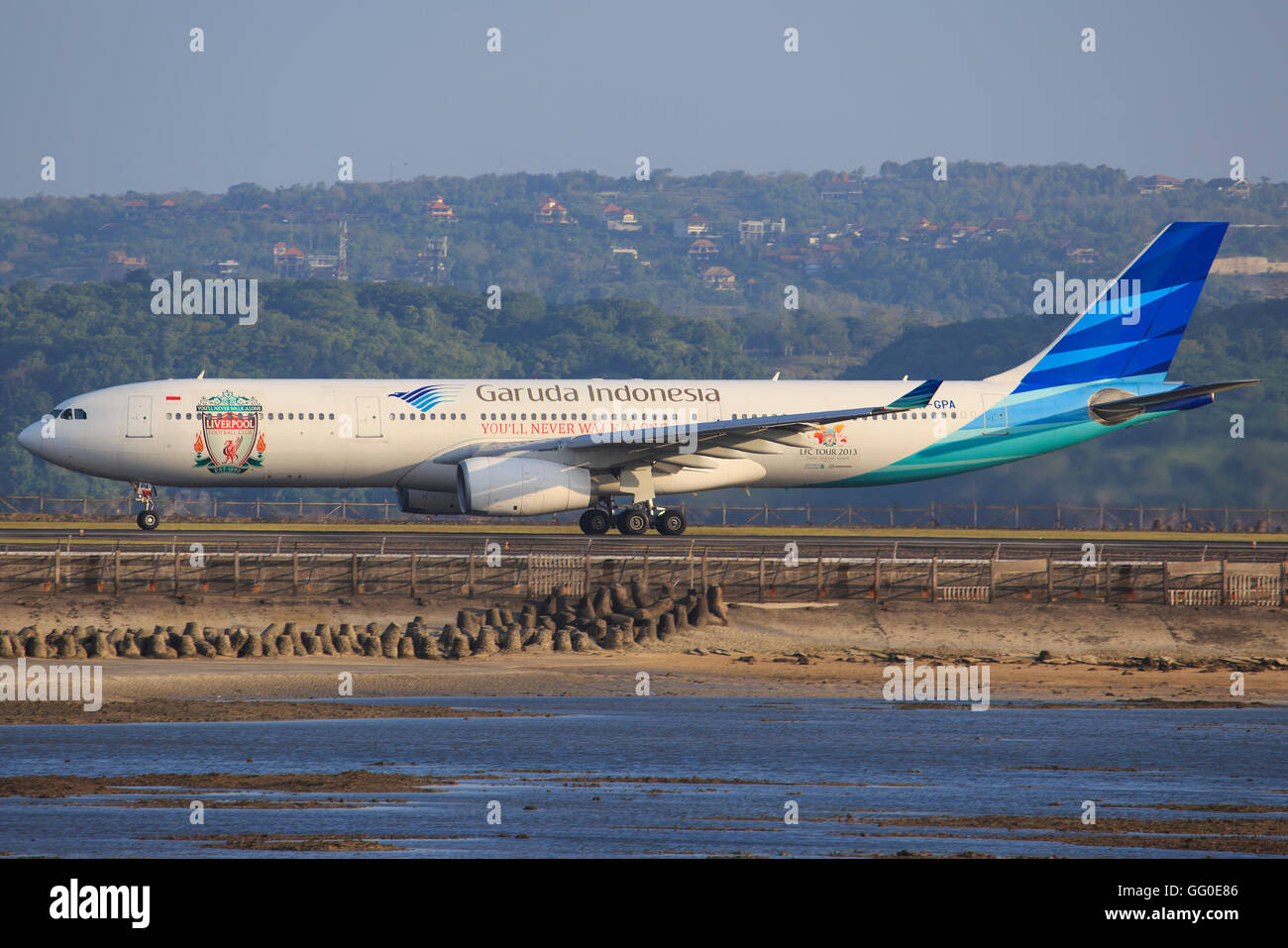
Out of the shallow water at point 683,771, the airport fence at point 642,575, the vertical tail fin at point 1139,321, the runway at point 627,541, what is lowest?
the shallow water at point 683,771

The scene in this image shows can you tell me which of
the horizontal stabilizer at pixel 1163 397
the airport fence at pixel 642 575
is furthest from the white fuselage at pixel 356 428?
the horizontal stabilizer at pixel 1163 397

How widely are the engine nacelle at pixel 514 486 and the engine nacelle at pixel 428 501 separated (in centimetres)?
207

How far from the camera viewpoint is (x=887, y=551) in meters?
52.7

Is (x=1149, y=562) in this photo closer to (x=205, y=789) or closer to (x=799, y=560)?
(x=799, y=560)

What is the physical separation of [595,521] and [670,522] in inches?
102

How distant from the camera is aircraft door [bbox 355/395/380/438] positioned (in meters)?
51.5

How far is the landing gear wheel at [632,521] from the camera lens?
177 feet

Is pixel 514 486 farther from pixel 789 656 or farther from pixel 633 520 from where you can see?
pixel 789 656

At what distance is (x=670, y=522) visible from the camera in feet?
182

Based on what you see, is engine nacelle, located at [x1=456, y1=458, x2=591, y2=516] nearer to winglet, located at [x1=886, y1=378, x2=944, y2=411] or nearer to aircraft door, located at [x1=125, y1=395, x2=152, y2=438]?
aircraft door, located at [x1=125, y1=395, x2=152, y2=438]

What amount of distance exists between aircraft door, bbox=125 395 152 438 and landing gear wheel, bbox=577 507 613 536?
1413 centimetres

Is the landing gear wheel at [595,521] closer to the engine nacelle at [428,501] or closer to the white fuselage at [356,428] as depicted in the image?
the white fuselage at [356,428]
